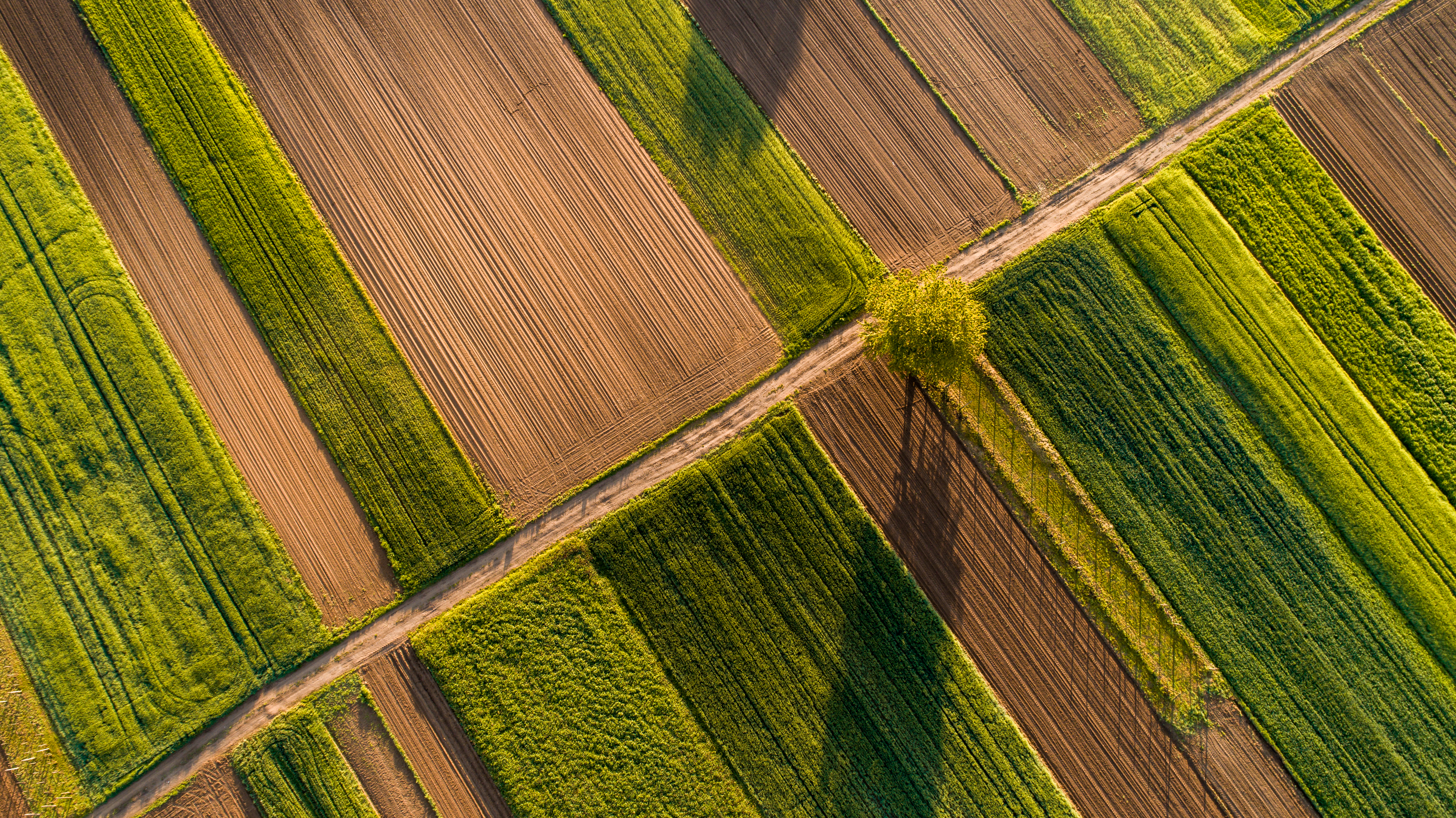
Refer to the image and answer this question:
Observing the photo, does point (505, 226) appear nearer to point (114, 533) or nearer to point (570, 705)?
point (114, 533)

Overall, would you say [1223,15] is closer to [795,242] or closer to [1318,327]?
[1318,327]

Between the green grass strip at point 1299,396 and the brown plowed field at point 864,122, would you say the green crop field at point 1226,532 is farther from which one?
the brown plowed field at point 864,122

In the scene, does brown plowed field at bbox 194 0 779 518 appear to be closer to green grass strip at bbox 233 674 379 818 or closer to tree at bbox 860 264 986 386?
tree at bbox 860 264 986 386

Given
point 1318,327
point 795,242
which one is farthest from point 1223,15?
point 795,242

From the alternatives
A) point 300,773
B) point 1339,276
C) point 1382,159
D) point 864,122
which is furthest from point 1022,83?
point 300,773

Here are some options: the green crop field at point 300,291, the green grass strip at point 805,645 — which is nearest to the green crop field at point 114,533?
the green crop field at point 300,291

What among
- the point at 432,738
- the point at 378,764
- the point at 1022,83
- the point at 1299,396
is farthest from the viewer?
the point at 1022,83

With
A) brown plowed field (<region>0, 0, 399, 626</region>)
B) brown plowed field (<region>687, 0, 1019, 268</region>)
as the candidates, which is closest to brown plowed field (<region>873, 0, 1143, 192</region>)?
brown plowed field (<region>687, 0, 1019, 268</region>)
